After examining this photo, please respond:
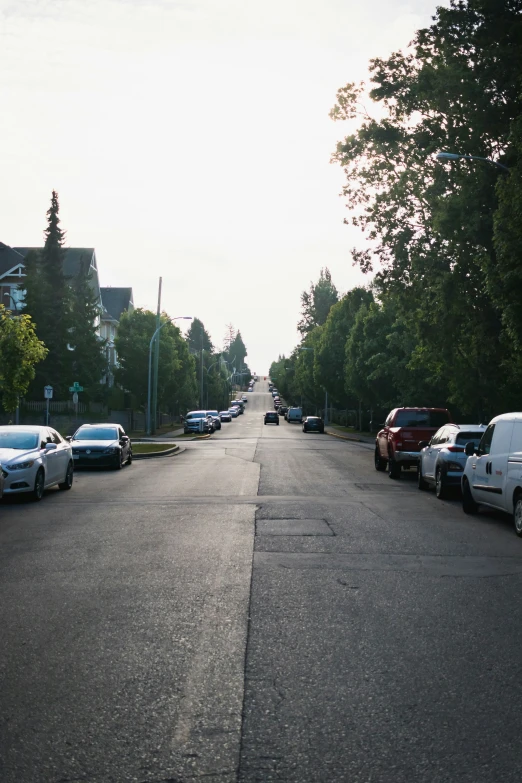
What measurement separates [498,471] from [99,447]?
14261 mm

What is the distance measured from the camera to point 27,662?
6.02 metres

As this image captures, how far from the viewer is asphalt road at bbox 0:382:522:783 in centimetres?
436

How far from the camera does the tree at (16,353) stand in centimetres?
3644

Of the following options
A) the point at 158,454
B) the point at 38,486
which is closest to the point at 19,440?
the point at 38,486

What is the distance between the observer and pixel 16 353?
120 feet

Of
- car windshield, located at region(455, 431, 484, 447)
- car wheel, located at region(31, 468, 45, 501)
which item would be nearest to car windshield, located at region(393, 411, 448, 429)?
car windshield, located at region(455, 431, 484, 447)

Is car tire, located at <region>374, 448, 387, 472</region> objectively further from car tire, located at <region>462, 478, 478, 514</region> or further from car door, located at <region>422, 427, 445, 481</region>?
car tire, located at <region>462, 478, 478, 514</region>

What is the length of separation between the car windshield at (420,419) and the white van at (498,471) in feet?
31.7

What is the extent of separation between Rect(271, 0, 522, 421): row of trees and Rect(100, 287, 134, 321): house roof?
240 ft

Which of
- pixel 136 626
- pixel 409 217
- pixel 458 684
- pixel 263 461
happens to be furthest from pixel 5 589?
pixel 409 217

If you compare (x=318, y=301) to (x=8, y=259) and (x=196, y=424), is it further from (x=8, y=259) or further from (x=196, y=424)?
(x=196, y=424)

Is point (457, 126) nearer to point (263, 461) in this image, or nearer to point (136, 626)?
point (263, 461)

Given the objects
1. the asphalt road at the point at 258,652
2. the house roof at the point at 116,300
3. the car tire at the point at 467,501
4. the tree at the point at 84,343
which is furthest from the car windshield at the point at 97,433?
the house roof at the point at 116,300

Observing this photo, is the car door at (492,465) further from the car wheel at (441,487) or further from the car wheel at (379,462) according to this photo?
the car wheel at (379,462)
